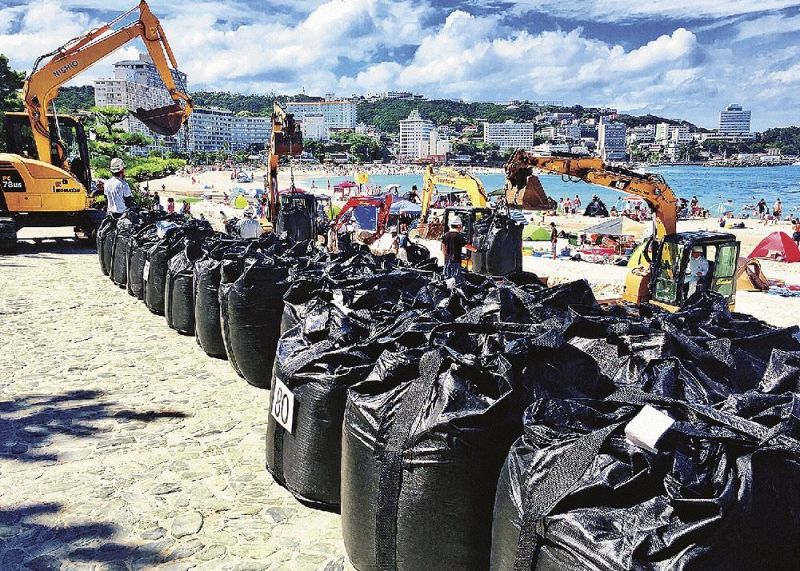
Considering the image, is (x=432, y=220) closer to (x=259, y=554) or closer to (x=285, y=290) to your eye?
(x=285, y=290)

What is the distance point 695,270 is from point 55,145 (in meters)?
13.4

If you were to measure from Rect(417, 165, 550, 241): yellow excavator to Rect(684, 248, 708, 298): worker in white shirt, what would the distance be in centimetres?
566

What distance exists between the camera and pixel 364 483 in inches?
112

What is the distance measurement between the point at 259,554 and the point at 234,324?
2.54 meters

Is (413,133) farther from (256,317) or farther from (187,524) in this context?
(187,524)

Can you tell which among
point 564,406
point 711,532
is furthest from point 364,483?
point 711,532

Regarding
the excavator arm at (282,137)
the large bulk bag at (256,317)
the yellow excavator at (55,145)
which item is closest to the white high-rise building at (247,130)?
the yellow excavator at (55,145)

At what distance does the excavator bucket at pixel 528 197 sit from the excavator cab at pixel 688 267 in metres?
5.23

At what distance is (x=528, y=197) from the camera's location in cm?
1546

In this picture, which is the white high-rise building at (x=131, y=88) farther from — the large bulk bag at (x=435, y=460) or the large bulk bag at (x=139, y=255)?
the large bulk bag at (x=435, y=460)

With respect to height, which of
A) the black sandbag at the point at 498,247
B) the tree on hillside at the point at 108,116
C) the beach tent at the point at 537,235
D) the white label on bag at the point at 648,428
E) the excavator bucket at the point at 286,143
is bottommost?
the beach tent at the point at 537,235

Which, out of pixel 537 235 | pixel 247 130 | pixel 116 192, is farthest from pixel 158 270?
pixel 247 130

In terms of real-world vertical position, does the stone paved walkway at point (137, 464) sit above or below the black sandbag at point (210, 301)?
below

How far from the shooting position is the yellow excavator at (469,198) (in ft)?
50.3
